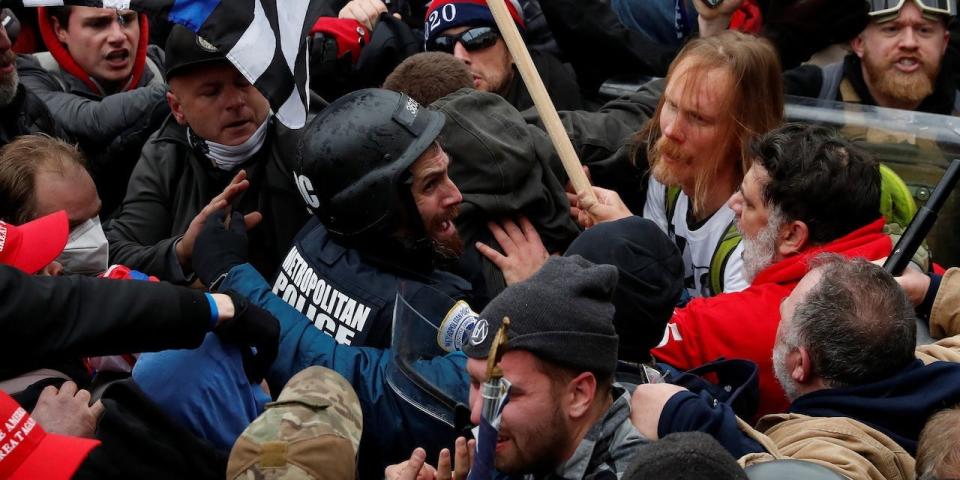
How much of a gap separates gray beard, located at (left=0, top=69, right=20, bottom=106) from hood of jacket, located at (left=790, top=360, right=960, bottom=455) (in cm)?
381

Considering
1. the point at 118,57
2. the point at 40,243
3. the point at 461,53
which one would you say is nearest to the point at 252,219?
the point at 40,243

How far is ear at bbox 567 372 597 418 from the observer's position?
8.82ft

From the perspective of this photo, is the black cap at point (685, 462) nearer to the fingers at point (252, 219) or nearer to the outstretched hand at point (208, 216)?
the outstretched hand at point (208, 216)

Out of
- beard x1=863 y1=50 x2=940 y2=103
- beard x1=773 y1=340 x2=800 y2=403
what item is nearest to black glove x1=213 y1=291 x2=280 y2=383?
beard x1=773 y1=340 x2=800 y2=403

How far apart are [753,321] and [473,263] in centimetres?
99

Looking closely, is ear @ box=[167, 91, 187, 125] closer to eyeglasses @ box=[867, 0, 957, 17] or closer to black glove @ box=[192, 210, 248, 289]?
black glove @ box=[192, 210, 248, 289]

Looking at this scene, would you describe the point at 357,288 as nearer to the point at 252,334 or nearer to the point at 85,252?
the point at 252,334

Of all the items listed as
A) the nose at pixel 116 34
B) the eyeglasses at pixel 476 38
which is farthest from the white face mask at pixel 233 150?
the nose at pixel 116 34

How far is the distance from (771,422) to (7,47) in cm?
391

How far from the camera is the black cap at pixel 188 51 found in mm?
4457

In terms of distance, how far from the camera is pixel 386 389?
10.5 ft

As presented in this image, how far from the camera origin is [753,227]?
395 centimetres

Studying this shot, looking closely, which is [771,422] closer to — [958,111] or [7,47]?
[958,111]

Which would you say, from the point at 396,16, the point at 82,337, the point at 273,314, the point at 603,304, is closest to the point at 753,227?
the point at 603,304
